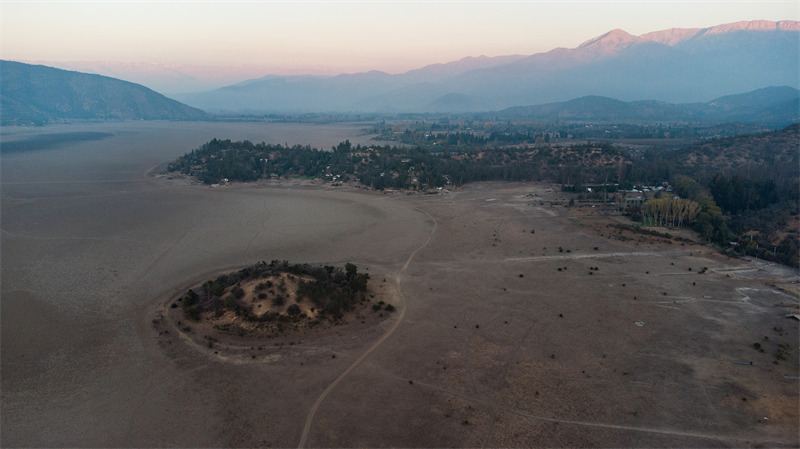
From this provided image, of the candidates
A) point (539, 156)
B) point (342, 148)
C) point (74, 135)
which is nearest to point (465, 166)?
point (539, 156)

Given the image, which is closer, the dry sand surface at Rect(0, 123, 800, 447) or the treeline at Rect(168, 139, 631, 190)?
the dry sand surface at Rect(0, 123, 800, 447)

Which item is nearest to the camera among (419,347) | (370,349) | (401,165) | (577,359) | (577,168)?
(577,359)

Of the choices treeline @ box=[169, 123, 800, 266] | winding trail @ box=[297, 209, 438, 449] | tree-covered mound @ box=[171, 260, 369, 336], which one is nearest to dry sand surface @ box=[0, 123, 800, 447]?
winding trail @ box=[297, 209, 438, 449]

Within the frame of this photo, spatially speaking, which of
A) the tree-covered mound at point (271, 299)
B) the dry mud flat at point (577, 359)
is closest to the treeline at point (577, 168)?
the dry mud flat at point (577, 359)

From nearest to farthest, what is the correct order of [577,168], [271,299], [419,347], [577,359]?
1. [577,359]
2. [419,347]
3. [271,299]
4. [577,168]

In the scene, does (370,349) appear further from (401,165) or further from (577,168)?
(577,168)

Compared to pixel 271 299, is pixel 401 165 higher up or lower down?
→ higher up

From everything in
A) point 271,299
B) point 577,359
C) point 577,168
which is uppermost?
point 577,168

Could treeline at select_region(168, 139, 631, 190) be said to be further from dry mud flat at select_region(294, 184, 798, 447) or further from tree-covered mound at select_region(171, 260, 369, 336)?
tree-covered mound at select_region(171, 260, 369, 336)

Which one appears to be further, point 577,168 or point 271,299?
point 577,168

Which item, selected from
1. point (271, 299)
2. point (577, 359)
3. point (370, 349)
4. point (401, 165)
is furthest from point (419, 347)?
point (401, 165)
